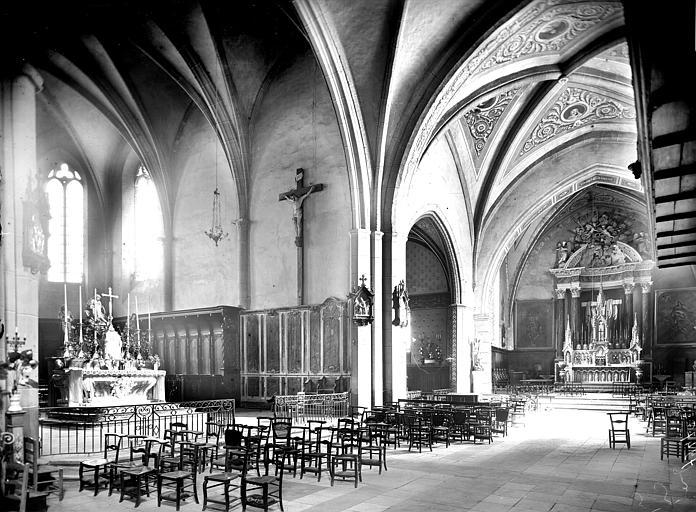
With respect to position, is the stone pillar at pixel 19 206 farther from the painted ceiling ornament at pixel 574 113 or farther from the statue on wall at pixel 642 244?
the statue on wall at pixel 642 244

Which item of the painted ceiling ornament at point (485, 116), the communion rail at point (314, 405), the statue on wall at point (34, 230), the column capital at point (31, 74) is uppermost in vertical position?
the painted ceiling ornament at point (485, 116)

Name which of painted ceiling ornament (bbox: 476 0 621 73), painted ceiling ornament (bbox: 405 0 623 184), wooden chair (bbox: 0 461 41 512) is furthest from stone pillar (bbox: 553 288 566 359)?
wooden chair (bbox: 0 461 41 512)

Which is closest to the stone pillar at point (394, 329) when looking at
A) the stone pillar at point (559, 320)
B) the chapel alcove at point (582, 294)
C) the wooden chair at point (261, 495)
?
the wooden chair at point (261, 495)

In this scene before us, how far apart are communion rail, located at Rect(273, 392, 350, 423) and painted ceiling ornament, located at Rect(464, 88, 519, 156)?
1125 centimetres

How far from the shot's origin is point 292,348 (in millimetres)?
19500

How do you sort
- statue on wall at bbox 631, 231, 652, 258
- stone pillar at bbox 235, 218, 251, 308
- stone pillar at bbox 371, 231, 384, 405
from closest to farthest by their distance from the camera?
stone pillar at bbox 371, 231, 384, 405 → stone pillar at bbox 235, 218, 251, 308 → statue on wall at bbox 631, 231, 652, 258

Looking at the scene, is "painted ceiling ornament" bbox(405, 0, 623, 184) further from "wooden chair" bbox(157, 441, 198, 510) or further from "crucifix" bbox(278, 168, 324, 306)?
"wooden chair" bbox(157, 441, 198, 510)

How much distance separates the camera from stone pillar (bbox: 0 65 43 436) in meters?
8.78

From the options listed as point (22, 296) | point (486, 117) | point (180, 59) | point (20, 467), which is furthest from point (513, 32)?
point (20, 467)

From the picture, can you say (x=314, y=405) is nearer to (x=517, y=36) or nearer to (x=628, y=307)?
(x=517, y=36)

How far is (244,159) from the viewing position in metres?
20.9

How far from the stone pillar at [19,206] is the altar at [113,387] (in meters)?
6.62

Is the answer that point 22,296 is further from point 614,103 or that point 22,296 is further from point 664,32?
point 614,103

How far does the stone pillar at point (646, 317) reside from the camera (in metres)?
31.8
